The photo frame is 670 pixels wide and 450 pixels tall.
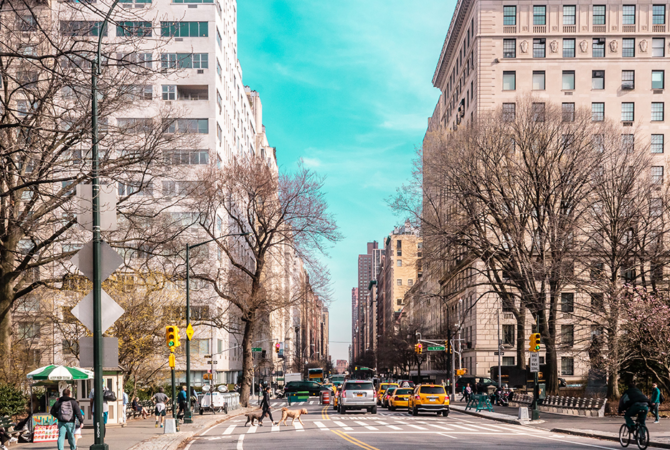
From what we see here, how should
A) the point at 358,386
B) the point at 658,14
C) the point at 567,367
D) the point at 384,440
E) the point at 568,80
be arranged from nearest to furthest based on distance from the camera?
1. the point at 384,440
2. the point at 358,386
3. the point at 567,367
4. the point at 658,14
5. the point at 568,80

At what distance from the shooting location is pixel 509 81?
243 feet

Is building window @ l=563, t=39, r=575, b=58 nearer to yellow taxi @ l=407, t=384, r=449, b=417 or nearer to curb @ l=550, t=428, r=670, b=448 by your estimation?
yellow taxi @ l=407, t=384, r=449, b=417

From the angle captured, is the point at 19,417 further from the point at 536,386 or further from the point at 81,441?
the point at 536,386

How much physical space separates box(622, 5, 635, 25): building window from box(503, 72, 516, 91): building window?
1202 cm

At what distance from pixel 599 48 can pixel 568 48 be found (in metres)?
3.06

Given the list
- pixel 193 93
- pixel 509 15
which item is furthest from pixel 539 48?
pixel 193 93

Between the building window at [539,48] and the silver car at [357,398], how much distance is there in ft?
151

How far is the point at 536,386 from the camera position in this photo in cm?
3222

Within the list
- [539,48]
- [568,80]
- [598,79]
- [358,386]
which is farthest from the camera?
[539,48]

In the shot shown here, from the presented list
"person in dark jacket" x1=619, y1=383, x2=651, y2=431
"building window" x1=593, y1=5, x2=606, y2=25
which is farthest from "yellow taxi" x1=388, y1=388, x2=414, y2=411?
"building window" x1=593, y1=5, x2=606, y2=25

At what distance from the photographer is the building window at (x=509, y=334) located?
73.4 meters

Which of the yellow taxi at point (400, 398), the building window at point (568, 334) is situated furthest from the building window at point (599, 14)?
the yellow taxi at point (400, 398)

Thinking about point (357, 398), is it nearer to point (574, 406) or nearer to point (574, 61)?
point (574, 406)

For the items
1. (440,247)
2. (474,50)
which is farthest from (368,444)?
(474,50)
